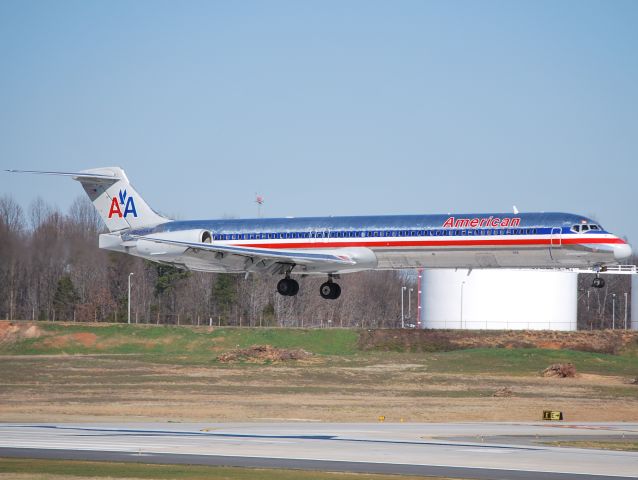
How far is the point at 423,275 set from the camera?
9044cm

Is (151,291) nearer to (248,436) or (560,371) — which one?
(560,371)

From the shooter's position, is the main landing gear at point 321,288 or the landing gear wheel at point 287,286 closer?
the main landing gear at point 321,288

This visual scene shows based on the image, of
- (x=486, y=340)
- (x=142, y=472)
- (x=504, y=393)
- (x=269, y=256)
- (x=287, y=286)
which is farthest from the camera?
(x=486, y=340)

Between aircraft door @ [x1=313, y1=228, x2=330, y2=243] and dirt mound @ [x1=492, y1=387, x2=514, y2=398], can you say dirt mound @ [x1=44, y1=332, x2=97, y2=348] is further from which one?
dirt mound @ [x1=492, y1=387, x2=514, y2=398]

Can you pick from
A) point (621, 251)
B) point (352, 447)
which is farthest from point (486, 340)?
point (352, 447)

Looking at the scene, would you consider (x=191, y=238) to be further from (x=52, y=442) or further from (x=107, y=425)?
(x=52, y=442)

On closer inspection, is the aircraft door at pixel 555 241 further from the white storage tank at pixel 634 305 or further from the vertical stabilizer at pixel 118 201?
the white storage tank at pixel 634 305

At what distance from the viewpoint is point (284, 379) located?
61188 millimetres

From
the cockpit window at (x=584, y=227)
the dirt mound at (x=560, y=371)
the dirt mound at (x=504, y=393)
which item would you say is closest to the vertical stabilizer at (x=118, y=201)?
the dirt mound at (x=504, y=393)

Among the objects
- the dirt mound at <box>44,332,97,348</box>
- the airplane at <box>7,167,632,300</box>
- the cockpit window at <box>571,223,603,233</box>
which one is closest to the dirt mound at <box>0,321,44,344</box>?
the dirt mound at <box>44,332,97,348</box>

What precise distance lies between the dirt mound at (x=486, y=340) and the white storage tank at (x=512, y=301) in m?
4.02

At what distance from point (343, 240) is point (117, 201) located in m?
15.3

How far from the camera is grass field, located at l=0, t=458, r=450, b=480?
25.7 meters

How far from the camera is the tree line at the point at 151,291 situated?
7219cm
